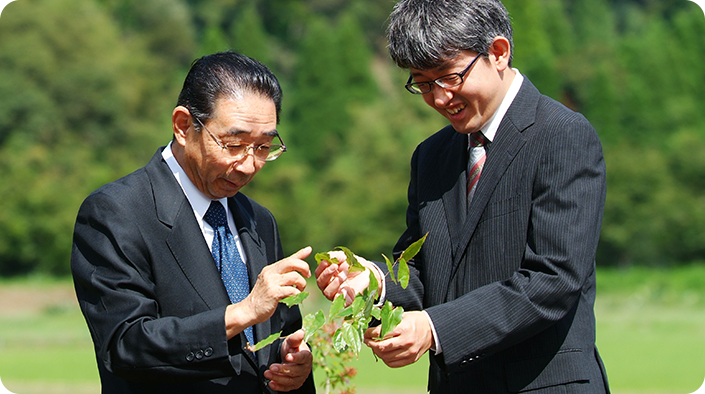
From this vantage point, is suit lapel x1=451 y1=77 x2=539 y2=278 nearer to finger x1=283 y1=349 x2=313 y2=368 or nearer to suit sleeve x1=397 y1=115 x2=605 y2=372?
suit sleeve x1=397 y1=115 x2=605 y2=372

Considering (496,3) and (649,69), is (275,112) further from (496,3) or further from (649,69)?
(649,69)

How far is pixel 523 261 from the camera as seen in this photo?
4043 mm

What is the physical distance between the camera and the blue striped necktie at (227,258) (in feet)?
14.2

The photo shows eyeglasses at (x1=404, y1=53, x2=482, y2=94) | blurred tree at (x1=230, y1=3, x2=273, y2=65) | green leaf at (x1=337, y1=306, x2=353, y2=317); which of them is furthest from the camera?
blurred tree at (x1=230, y1=3, x2=273, y2=65)

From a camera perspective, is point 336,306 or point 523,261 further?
point 523,261

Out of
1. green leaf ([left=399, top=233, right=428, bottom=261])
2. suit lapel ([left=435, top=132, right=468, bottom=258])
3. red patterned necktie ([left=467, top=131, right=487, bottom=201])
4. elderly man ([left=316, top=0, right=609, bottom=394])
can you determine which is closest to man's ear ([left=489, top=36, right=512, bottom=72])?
elderly man ([left=316, top=0, right=609, bottom=394])

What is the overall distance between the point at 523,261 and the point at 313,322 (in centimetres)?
106

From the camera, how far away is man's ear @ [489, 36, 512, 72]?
4113 millimetres

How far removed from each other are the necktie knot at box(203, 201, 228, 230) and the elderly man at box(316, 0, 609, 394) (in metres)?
0.62

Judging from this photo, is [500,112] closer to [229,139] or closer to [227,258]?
[229,139]

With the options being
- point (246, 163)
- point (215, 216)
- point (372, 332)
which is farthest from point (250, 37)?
point (372, 332)

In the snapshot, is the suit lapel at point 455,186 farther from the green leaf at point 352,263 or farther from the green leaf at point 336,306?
the green leaf at point 336,306

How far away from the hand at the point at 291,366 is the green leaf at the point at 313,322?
0.56 metres

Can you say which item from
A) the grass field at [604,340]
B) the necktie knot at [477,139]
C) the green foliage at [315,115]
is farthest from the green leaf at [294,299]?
the green foliage at [315,115]
